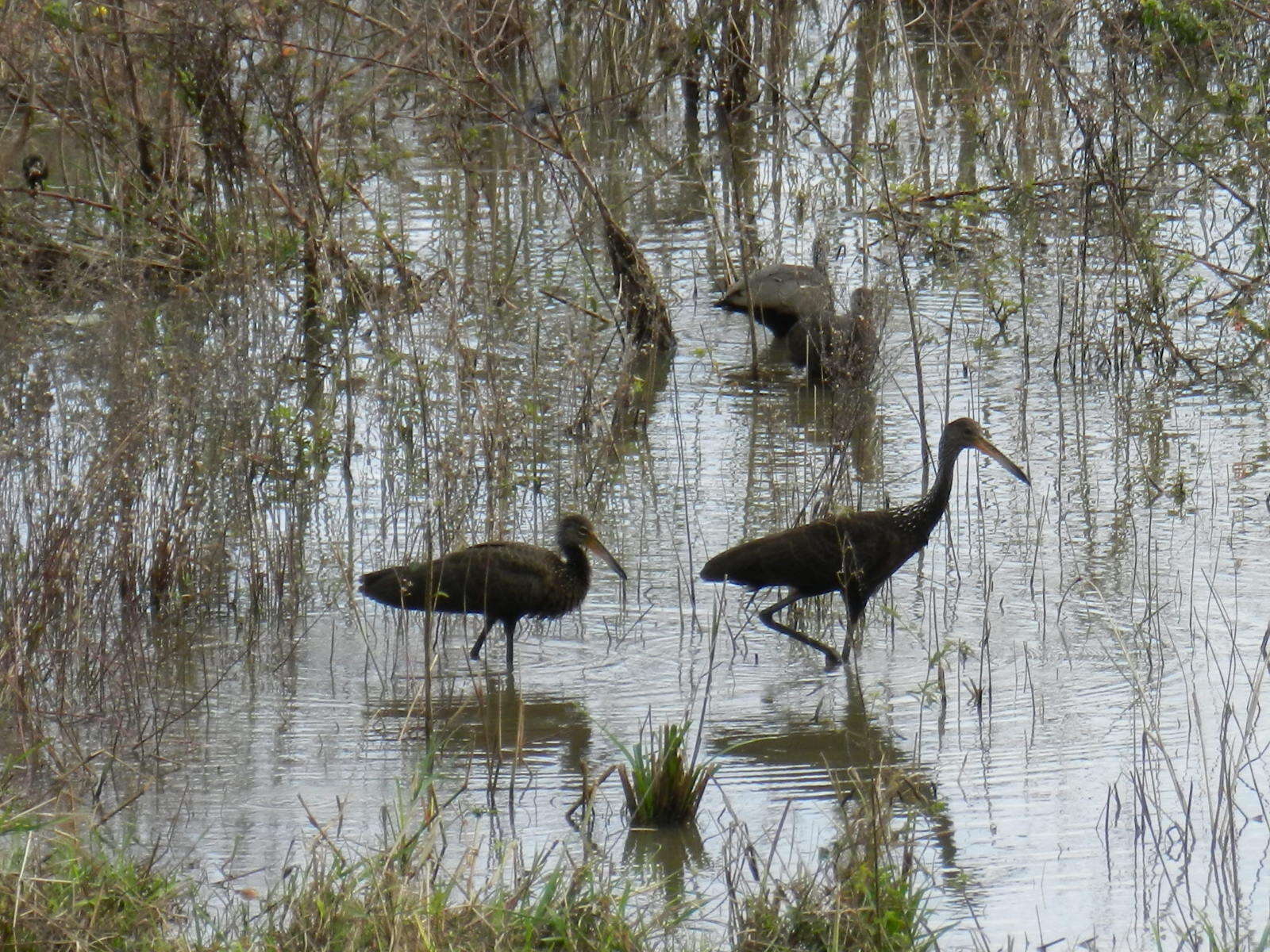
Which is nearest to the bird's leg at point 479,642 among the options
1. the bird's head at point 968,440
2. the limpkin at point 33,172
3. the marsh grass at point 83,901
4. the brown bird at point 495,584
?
the brown bird at point 495,584

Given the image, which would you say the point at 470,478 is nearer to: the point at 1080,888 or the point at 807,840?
the point at 807,840

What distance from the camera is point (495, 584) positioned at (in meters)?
7.14

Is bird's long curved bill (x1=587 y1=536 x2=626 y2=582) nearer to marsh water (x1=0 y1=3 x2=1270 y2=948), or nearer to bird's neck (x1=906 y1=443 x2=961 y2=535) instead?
marsh water (x1=0 y1=3 x2=1270 y2=948)

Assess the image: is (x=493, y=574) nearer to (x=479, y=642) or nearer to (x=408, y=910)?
(x=479, y=642)

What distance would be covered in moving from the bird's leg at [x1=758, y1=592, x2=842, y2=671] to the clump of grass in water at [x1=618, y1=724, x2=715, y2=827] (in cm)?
173

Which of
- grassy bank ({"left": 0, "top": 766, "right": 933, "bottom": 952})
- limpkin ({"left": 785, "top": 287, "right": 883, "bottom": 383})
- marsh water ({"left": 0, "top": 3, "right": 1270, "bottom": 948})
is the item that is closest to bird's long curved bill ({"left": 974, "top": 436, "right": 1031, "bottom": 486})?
marsh water ({"left": 0, "top": 3, "right": 1270, "bottom": 948})

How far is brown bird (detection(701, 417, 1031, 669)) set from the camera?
7.30 metres

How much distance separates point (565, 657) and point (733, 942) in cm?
287

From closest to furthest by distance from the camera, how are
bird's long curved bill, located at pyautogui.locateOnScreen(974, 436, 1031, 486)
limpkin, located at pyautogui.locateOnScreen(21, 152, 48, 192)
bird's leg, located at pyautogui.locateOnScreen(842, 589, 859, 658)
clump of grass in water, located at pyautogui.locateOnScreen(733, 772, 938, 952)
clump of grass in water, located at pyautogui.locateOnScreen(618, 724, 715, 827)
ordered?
clump of grass in water, located at pyautogui.locateOnScreen(733, 772, 938, 952) < clump of grass in water, located at pyautogui.locateOnScreen(618, 724, 715, 827) < bird's leg, located at pyautogui.locateOnScreen(842, 589, 859, 658) < bird's long curved bill, located at pyautogui.locateOnScreen(974, 436, 1031, 486) < limpkin, located at pyautogui.locateOnScreen(21, 152, 48, 192)

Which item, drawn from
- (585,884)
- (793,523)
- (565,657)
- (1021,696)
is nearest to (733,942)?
(585,884)

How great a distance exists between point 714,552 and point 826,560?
2.68ft

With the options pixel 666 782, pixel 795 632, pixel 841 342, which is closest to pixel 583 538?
pixel 795 632

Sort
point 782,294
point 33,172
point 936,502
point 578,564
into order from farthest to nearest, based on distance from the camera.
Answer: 1. point 33,172
2. point 782,294
3. point 936,502
4. point 578,564

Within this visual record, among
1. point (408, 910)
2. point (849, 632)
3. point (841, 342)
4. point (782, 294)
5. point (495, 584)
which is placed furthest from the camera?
point (782, 294)
